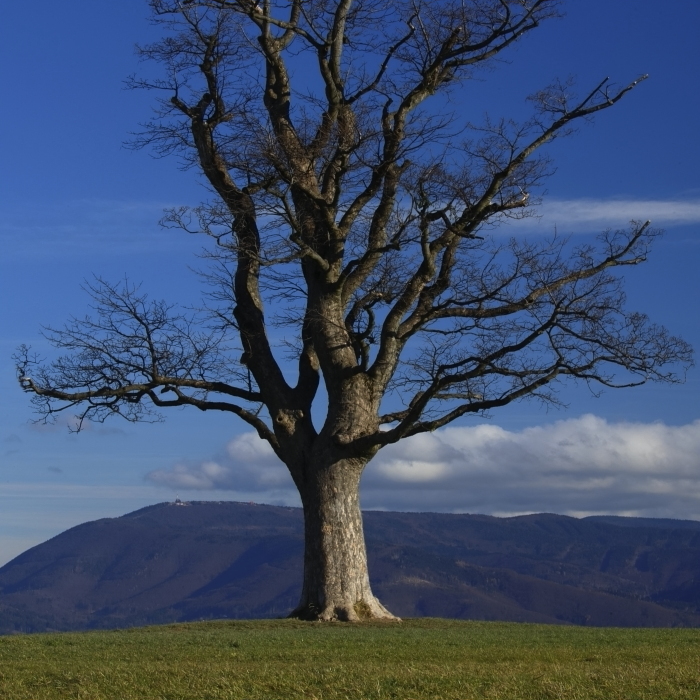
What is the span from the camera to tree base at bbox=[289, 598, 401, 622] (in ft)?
63.1

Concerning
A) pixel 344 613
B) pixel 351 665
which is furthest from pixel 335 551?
pixel 351 665

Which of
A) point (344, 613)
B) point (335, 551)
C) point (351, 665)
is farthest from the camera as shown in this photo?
point (335, 551)

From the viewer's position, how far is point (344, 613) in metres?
19.3

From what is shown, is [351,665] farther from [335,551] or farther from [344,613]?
[335,551]

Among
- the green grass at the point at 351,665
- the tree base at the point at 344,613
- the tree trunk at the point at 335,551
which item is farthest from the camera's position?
the tree trunk at the point at 335,551

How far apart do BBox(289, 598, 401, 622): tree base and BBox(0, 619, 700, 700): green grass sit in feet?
6.47

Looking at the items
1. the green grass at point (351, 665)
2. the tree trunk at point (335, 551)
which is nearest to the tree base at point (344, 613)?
the tree trunk at point (335, 551)

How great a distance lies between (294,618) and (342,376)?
14.8 feet

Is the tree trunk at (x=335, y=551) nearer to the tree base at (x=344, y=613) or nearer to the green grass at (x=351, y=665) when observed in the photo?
the tree base at (x=344, y=613)

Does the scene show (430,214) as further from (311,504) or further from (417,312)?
(311,504)

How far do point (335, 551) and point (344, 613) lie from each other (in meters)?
1.14

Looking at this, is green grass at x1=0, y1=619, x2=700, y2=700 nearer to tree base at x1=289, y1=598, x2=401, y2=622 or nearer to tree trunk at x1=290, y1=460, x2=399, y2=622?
tree base at x1=289, y1=598, x2=401, y2=622

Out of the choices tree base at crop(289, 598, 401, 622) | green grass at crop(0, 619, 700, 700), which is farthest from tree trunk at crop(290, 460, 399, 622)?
green grass at crop(0, 619, 700, 700)

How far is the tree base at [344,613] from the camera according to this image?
1923 centimetres
